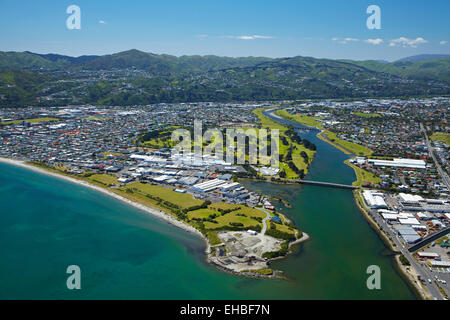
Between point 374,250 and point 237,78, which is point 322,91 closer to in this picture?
point 237,78

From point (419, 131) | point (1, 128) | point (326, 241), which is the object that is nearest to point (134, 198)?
point (326, 241)

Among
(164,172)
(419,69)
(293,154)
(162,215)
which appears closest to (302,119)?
(293,154)

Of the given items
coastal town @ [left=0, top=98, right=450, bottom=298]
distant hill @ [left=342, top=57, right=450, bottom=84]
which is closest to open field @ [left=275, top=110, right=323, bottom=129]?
coastal town @ [left=0, top=98, right=450, bottom=298]

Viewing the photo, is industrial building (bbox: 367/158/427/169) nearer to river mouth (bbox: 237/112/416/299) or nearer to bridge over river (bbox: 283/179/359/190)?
river mouth (bbox: 237/112/416/299)

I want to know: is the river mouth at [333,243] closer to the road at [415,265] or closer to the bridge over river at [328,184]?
the bridge over river at [328,184]

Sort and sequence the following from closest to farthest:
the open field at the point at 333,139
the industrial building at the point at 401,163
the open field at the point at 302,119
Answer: the industrial building at the point at 401,163, the open field at the point at 333,139, the open field at the point at 302,119

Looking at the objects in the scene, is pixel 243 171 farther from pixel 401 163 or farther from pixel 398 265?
pixel 401 163

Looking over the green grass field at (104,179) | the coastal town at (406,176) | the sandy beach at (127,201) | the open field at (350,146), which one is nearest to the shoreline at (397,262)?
the coastal town at (406,176)
